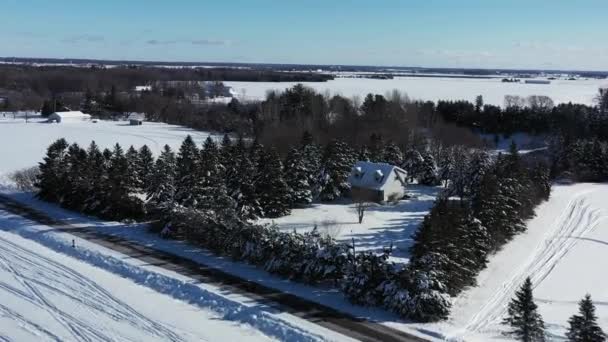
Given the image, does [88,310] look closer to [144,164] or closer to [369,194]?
[144,164]

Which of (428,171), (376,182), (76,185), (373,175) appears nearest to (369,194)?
(376,182)

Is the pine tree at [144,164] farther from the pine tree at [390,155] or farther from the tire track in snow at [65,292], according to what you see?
the pine tree at [390,155]

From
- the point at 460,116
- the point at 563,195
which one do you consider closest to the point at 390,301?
the point at 563,195

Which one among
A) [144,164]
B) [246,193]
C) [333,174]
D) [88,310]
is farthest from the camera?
[144,164]

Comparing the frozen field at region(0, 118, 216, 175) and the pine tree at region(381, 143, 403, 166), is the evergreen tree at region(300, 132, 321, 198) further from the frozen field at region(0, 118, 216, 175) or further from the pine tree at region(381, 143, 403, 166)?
the frozen field at region(0, 118, 216, 175)

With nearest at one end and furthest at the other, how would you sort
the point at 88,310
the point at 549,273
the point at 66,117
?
1. the point at 88,310
2. the point at 549,273
3. the point at 66,117

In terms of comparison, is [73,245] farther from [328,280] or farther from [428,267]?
[428,267]
